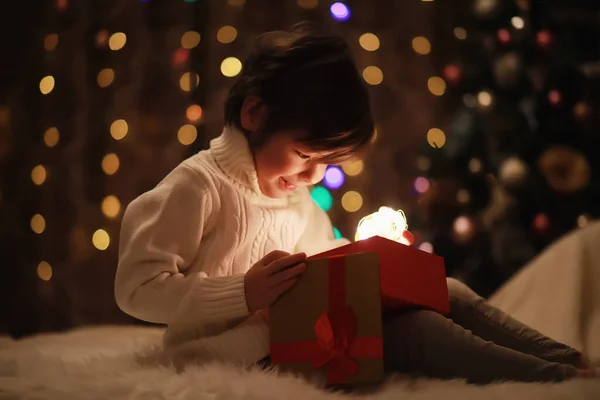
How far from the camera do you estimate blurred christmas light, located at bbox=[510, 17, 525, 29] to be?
183cm

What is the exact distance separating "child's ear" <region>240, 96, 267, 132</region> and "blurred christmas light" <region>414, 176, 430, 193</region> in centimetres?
96

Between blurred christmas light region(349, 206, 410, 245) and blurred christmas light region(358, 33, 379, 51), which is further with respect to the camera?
blurred christmas light region(358, 33, 379, 51)

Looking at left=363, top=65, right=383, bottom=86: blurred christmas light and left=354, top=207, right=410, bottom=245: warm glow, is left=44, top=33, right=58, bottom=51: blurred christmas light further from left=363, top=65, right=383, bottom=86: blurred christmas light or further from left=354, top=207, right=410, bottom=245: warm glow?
left=354, top=207, right=410, bottom=245: warm glow

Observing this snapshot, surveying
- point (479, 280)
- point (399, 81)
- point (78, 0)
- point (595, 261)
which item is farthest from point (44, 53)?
point (595, 261)

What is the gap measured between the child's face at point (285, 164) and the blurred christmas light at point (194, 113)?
92cm

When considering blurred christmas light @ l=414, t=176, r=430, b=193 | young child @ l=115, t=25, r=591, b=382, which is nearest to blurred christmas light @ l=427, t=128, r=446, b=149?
blurred christmas light @ l=414, t=176, r=430, b=193

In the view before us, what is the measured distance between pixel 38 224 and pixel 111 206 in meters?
0.27

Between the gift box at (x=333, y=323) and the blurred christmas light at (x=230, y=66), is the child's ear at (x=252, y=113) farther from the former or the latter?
the blurred christmas light at (x=230, y=66)

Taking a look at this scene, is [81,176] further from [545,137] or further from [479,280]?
[545,137]

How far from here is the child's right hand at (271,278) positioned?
0.91 meters

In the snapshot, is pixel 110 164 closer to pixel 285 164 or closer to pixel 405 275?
pixel 285 164

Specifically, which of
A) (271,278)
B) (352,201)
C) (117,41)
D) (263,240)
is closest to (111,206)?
(117,41)

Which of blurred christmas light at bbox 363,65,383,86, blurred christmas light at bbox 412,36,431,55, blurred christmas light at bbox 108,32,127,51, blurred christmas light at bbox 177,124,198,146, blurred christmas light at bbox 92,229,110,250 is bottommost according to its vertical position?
blurred christmas light at bbox 92,229,110,250

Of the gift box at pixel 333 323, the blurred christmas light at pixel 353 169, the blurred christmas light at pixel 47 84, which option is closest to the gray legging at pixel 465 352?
the gift box at pixel 333 323
